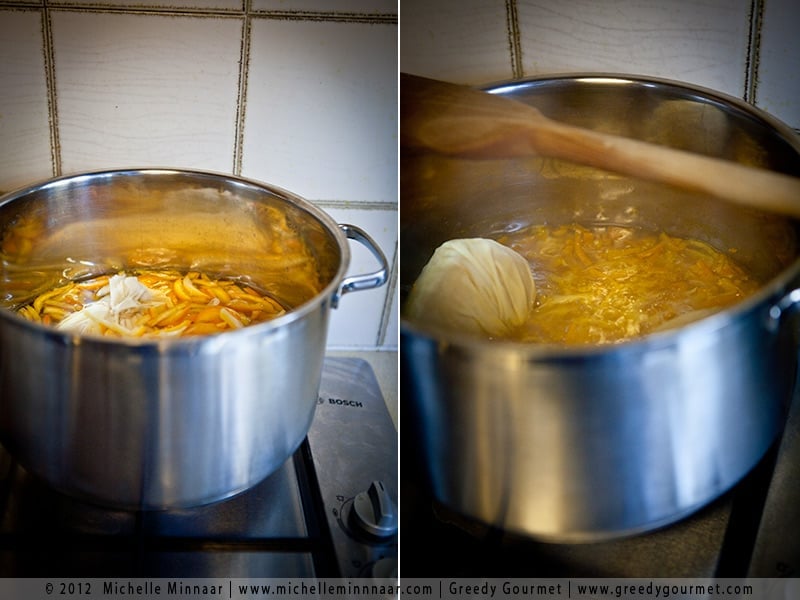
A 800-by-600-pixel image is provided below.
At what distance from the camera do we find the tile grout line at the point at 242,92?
0.74 meters

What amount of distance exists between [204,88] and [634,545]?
544 millimetres

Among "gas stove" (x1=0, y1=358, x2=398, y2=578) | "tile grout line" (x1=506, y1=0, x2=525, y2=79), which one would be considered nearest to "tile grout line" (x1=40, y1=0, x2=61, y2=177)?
"gas stove" (x1=0, y1=358, x2=398, y2=578)

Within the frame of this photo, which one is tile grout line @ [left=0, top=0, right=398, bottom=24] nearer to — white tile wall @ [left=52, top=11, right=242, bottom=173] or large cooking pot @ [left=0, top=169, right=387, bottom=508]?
white tile wall @ [left=52, top=11, right=242, bottom=173]

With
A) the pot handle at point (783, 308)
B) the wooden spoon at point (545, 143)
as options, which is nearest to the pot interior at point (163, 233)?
the wooden spoon at point (545, 143)

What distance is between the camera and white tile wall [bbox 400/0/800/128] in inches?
29.5

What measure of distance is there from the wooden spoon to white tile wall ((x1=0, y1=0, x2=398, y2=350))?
14cm

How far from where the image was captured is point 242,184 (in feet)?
2.33

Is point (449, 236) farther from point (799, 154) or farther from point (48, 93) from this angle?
point (48, 93)

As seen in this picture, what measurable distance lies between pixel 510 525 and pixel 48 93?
562 millimetres

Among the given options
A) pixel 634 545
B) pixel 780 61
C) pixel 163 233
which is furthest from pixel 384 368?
pixel 780 61

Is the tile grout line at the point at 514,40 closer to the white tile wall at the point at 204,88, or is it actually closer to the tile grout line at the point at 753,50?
the white tile wall at the point at 204,88

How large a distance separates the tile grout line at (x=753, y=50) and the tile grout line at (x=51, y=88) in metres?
0.65

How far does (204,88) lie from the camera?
757 mm

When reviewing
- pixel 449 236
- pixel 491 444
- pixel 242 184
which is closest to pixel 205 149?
pixel 242 184
